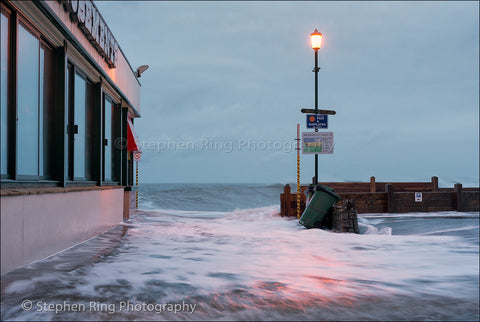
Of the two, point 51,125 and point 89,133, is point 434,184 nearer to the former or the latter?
point 89,133

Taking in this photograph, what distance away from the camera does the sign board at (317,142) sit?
15445mm

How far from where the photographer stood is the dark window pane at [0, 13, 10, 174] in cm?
598

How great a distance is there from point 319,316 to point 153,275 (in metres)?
2.69

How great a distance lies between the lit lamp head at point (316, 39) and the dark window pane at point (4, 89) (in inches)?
441

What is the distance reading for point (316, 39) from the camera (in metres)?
15.3

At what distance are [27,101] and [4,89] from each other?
0.83 metres

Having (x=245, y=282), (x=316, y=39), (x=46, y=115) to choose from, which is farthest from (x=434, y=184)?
(x=46, y=115)

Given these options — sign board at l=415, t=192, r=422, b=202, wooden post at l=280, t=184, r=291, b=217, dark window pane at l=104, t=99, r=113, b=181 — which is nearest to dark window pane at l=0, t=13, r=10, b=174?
dark window pane at l=104, t=99, r=113, b=181

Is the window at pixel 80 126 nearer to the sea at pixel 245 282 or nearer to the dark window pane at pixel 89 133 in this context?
the dark window pane at pixel 89 133

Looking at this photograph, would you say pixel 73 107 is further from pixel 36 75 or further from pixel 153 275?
pixel 153 275

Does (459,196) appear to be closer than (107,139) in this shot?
No

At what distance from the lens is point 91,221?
9.66 m

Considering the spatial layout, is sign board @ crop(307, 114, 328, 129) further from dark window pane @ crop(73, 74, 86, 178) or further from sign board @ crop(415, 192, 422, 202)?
sign board @ crop(415, 192, 422, 202)

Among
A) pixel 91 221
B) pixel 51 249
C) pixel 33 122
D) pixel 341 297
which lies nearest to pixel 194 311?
pixel 341 297
